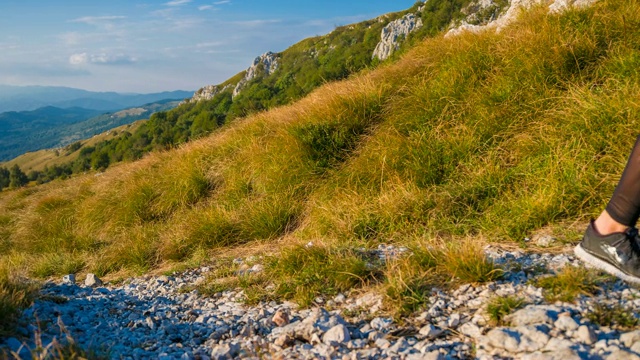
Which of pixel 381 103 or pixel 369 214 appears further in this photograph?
pixel 381 103

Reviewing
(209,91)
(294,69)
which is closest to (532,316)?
(294,69)

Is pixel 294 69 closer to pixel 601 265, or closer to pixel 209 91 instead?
pixel 209 91

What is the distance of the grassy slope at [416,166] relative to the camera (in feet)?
14.3

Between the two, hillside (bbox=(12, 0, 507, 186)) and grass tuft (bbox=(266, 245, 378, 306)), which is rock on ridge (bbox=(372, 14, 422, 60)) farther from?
grass tuft (bbox=(266, 245, 378, 306))

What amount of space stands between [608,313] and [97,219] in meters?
8.32

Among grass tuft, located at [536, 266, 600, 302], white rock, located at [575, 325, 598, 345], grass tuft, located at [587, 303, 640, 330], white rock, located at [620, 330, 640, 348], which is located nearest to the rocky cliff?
grass tuft, located at [536, 266, 600, 302]

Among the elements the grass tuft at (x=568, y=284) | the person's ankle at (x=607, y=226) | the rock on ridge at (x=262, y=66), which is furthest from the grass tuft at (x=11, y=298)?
the rock on ridge at (x=262, y=66)

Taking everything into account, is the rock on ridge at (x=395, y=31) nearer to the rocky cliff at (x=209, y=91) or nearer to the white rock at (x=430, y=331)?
the rocky cliff at (x=209, y=91)

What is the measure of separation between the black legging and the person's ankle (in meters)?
0.03

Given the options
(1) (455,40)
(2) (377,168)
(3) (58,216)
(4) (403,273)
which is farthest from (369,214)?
(3) (58,216)

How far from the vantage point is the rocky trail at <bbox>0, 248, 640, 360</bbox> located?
7.71 ft

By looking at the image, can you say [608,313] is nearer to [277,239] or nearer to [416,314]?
[416,314]

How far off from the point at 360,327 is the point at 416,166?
286cm

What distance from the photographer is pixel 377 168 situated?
18.6 ft
